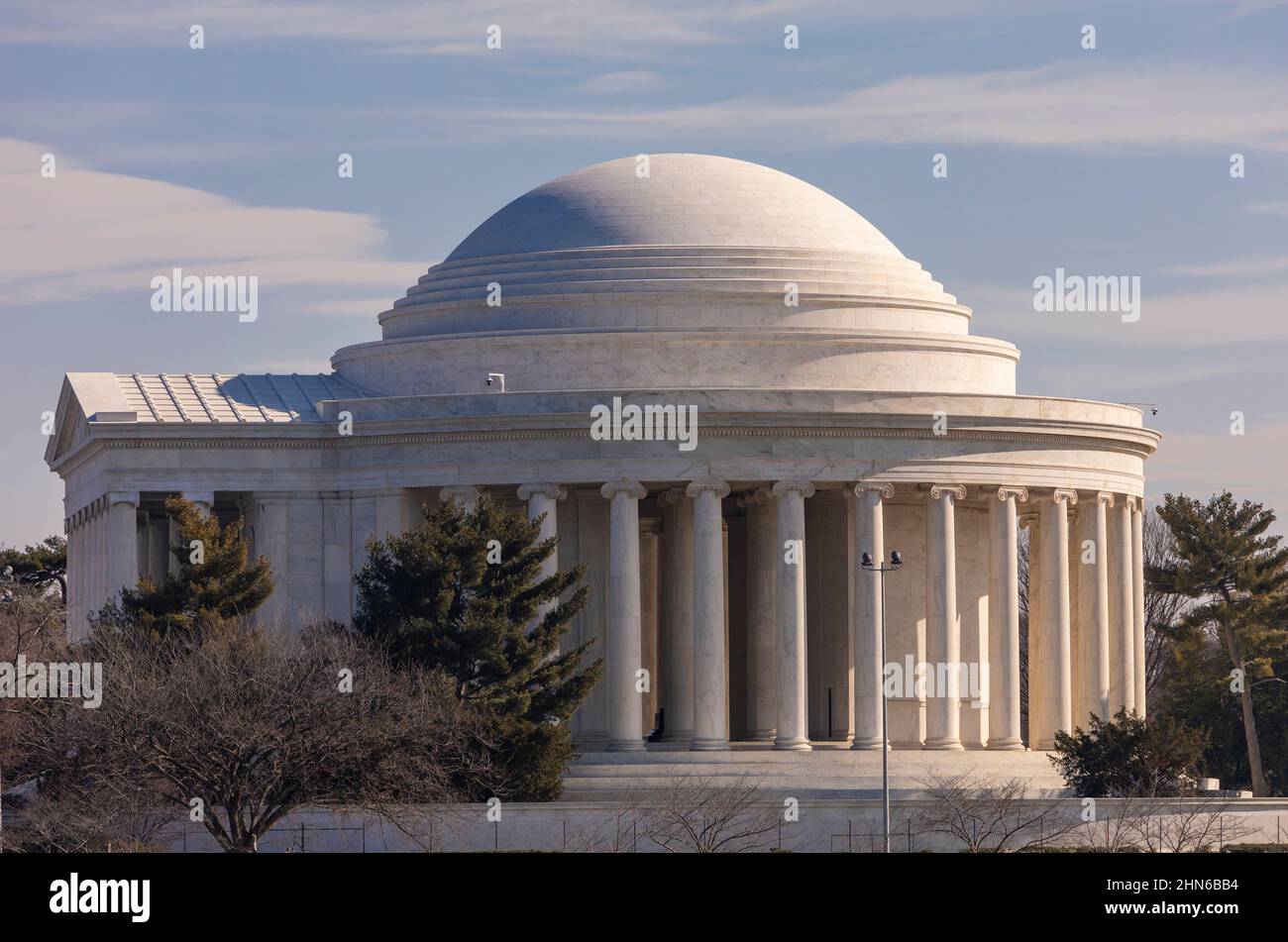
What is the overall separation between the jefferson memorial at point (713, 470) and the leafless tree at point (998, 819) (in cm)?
1112

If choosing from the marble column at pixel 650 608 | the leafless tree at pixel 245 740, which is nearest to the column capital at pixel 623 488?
the marble column at pixel 650 608

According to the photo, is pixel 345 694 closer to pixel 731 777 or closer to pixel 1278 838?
pixel 731 777

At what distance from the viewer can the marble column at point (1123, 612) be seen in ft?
326

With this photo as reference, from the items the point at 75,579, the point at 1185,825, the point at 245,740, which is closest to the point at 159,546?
the point at 75,579

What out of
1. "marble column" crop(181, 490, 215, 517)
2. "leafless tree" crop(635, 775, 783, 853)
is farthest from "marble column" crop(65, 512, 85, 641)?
"leafless tree" crop(635, 775, 783, 853)

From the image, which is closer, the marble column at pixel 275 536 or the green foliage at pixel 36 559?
the marble column at pixel 275 536

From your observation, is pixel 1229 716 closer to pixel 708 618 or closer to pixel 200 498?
pixel 708 618

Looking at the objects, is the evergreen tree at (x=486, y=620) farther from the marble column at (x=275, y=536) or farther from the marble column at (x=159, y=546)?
the marble column at (x=159, y=546)

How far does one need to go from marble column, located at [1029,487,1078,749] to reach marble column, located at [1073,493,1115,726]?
4.15ft

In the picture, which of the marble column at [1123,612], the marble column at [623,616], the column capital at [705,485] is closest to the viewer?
the marble column at [623,616]

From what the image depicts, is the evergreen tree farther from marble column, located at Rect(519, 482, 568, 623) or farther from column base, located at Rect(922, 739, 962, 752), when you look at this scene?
column base, located at Rect(922, 739, 962, 752)

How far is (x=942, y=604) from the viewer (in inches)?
3676

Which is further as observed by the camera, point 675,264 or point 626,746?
point 675,264

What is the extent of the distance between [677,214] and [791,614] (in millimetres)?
18870
